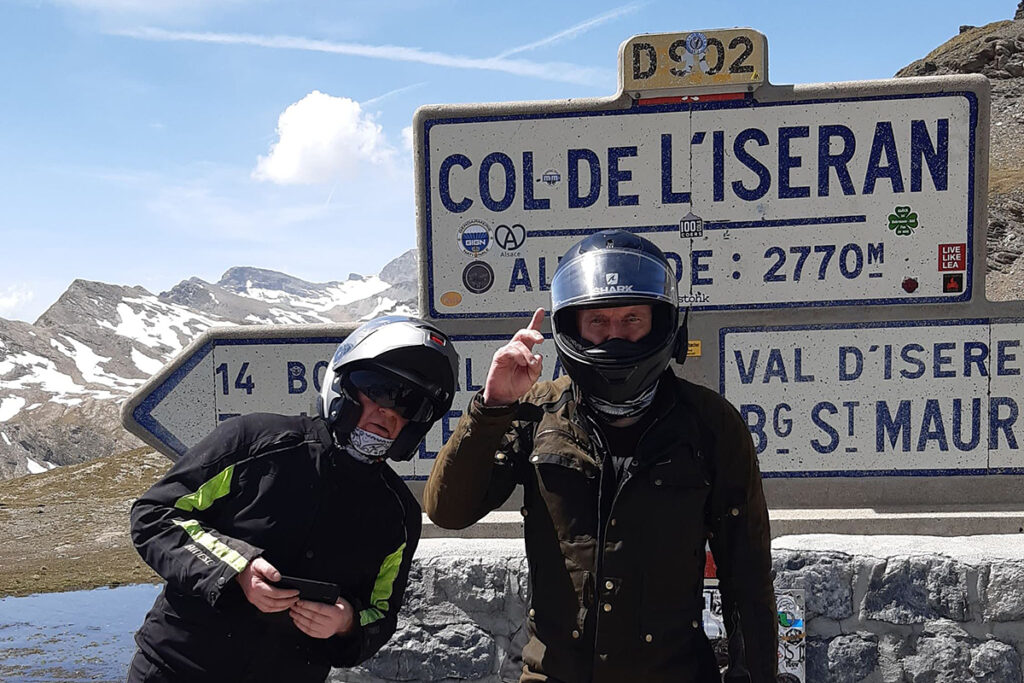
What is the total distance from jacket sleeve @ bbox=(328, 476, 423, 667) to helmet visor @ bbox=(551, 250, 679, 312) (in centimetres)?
75

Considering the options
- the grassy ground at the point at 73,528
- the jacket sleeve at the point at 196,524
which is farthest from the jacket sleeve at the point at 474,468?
the grassy ground at the point at 73,528

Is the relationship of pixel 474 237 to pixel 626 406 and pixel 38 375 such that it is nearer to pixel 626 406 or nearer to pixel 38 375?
pixel 626 406

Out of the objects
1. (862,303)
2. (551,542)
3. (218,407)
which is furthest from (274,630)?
(862,303)

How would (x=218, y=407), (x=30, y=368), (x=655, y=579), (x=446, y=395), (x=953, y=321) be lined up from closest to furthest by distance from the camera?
(x=655, y=579)
(x=446, y=395)
(x=953, y=321)
(x=218, y=407)
(x=30, y=368)

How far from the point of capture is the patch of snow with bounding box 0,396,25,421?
10988 cm

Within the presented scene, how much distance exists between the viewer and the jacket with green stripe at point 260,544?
208 cm

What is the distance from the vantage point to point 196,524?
82.2 inches

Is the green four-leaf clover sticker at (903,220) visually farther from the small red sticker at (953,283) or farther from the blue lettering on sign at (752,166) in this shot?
the small red sticker at (953,283)

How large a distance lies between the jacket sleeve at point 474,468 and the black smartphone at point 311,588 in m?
0.37

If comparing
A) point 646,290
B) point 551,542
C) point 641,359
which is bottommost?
point 551,542

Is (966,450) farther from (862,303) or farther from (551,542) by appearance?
(551,542)

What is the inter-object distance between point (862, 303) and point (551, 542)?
101 inches

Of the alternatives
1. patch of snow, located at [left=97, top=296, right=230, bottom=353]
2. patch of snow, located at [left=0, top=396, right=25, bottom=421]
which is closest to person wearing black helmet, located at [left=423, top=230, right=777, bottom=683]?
patch of snow, located at [left=0, top=396, right=25, bottom=421]

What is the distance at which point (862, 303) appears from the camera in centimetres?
408
